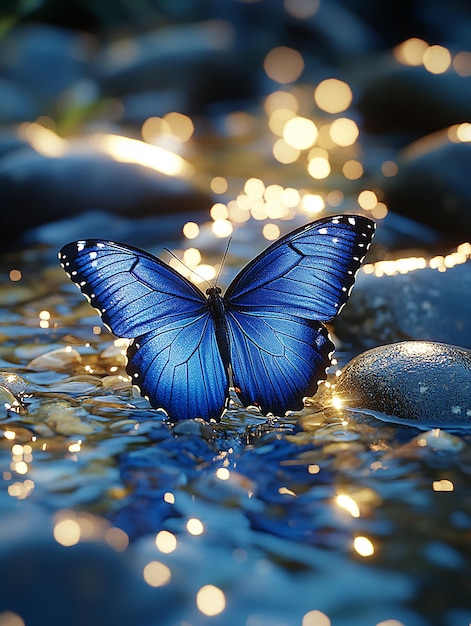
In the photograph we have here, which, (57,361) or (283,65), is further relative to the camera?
(283,65)

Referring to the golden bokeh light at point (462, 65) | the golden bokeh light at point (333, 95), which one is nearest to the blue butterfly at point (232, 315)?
the golden bokeh light at point (462, 65)

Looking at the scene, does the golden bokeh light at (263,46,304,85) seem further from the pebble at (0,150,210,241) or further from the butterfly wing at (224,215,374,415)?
the butterfly wing at (224,215,374,415)

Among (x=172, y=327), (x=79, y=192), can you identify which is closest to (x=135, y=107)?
(x=79, y=192)

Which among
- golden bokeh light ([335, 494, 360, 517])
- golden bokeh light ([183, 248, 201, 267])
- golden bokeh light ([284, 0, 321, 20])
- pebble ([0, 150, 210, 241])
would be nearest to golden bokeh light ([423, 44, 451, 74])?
golden bokeh light ([284, 0, 321, 20])

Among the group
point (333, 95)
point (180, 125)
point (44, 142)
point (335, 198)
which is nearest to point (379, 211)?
point (335, 198)

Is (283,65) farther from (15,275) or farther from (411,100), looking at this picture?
(15,275)
